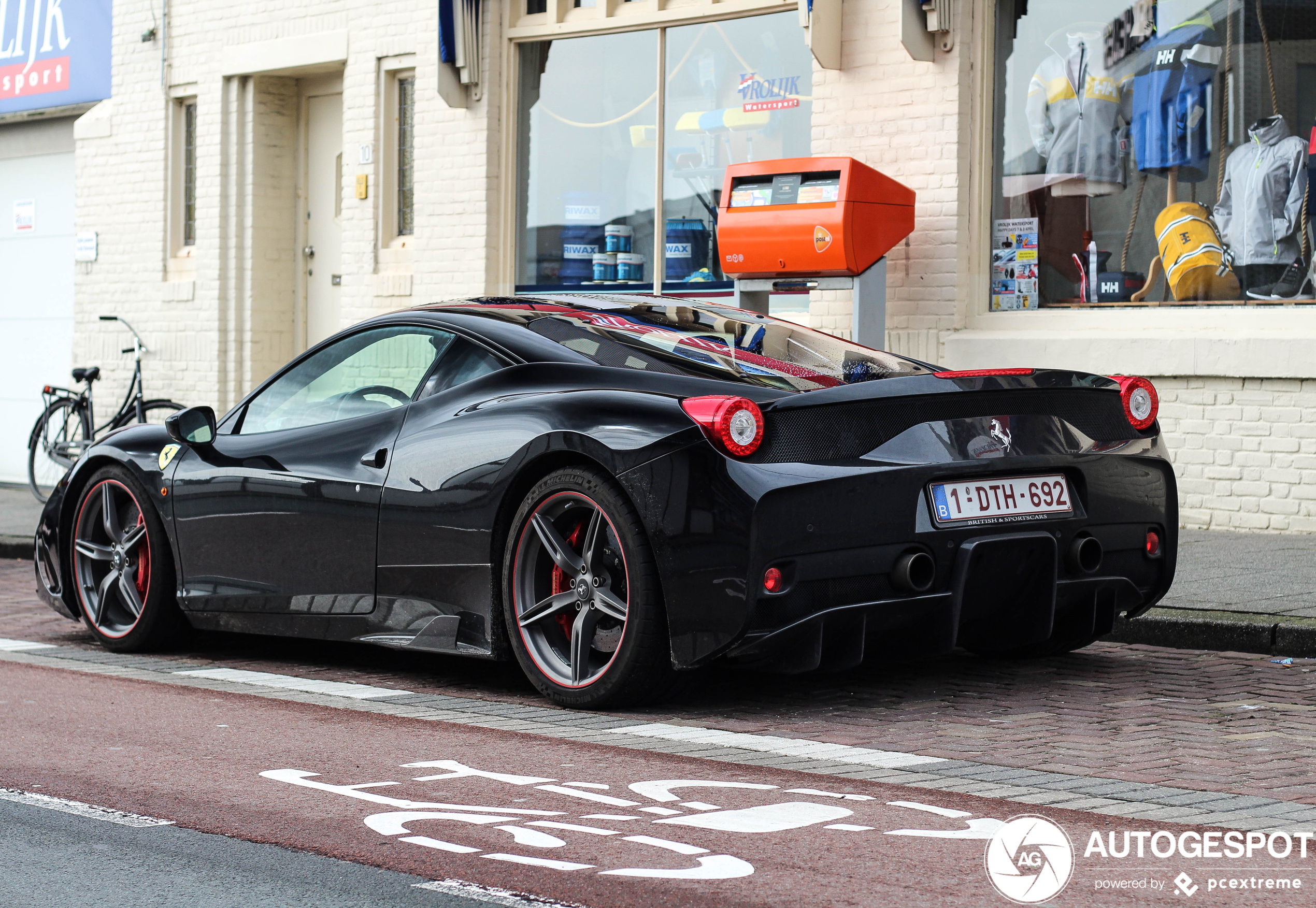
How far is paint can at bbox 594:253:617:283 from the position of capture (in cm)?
1297

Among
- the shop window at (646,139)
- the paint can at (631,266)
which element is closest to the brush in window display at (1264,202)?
the shop window at (646,139)

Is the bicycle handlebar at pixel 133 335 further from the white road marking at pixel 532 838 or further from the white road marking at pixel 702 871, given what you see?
the white road marking at pixel 702 871

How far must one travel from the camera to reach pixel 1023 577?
5.20 meters

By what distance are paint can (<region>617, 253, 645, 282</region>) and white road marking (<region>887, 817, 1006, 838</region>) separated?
9.26 metres

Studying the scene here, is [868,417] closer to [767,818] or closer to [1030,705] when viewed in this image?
[1030,705]

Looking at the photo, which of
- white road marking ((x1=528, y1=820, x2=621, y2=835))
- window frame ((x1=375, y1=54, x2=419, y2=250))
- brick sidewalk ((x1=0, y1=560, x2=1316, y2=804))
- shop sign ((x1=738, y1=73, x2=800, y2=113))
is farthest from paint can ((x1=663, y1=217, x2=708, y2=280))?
white road marking ((x1=528, y1=820, x2=621, y2=835))

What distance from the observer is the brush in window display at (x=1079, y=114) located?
34.9 ft

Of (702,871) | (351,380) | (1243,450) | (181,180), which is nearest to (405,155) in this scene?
(181,180)

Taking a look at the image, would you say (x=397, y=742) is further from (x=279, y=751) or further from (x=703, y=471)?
(x=703, y=471)

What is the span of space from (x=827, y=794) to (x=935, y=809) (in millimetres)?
295

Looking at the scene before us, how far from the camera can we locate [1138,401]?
18.4 ft

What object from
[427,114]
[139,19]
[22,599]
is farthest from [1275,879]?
[139,19]

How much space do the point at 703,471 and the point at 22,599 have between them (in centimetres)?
549

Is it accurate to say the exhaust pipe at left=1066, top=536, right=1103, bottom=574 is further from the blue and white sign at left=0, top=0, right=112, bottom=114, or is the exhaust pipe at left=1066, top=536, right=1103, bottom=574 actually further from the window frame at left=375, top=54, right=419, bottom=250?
the blue and white sign at left=0, top=0, right=112, bottom=114
